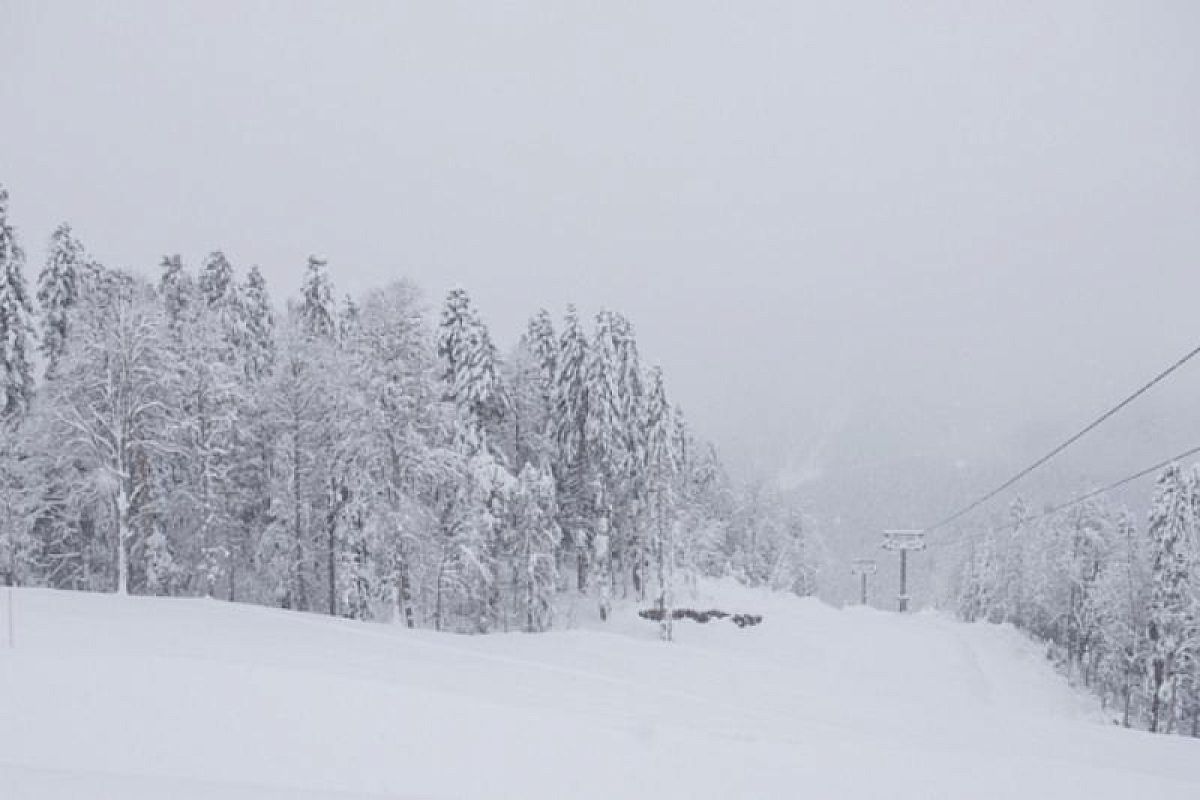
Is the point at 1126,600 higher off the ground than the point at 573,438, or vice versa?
the point at 573,438

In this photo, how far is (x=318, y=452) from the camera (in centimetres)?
2241

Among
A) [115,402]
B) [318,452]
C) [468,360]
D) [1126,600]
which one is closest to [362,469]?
[318,452]

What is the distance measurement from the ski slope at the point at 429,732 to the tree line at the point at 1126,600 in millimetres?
26020

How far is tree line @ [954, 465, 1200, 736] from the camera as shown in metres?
33.2

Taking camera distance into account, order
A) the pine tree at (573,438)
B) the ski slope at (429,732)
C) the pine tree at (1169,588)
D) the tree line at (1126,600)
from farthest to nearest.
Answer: the tree line at (1126,600), the pine tree at (1169,588), the pine tree at (573,438), the ski slope at (429,732)

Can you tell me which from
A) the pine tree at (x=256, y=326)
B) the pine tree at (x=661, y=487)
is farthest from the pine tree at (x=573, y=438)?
the pine tree at (x=256, y=326)

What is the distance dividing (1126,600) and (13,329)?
51.7 metres

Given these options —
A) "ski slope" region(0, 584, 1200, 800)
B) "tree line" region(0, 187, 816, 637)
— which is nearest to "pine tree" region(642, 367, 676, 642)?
"tree line" region(0, 187, 816, 637)

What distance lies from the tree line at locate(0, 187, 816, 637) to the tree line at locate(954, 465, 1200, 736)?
70.6 feet

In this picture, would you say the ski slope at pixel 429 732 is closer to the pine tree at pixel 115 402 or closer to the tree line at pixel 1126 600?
the pine tree at pixel 115 402

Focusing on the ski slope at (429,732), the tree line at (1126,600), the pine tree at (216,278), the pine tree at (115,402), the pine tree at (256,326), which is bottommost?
the tree line at (1126,600)

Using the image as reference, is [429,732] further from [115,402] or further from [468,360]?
[468,360]

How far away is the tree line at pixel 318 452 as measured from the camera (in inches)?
792

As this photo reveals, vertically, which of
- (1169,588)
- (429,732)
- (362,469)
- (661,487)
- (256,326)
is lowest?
(1169,588)
